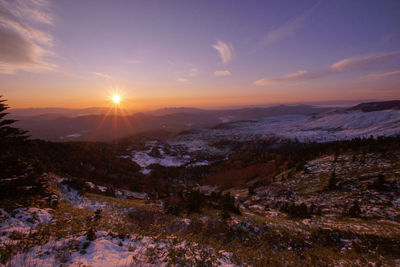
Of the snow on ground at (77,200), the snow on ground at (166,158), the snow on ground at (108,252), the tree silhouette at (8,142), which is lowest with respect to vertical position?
the snow on ground at (166,158)

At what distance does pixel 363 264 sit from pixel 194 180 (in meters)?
30.9

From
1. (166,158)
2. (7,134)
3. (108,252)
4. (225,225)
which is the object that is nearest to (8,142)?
(7,134)

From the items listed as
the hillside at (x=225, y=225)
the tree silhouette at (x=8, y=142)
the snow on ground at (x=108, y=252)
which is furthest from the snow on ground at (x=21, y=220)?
the tree silhouette at (x=8, y=142)

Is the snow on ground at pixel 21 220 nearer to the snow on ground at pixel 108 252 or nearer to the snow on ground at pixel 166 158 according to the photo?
the snow on ground at pixel 108 252

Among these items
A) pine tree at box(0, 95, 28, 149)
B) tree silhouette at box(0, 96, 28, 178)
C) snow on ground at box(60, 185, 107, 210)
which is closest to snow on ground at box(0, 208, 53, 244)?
tree silhouette at box(0, 96, 28, 178)

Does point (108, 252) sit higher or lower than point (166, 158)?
higher

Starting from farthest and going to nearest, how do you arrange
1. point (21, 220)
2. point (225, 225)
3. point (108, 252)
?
point (225, 225), point (21, 220), point (108, 252)

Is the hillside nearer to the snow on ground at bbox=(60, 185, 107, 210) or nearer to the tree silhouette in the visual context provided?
the snow on ground at bbox=(60, 185, 107, 210)

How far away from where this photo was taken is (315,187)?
59.0 feet

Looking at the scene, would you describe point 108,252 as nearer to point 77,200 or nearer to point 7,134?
point 7,134

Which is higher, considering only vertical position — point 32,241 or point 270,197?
point 32,241

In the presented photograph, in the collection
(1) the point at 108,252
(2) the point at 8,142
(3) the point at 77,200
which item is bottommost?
(3) the point at 77,200

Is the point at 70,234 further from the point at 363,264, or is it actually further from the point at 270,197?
the point at 270,197

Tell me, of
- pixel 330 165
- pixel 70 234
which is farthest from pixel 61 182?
pixel 330 165
